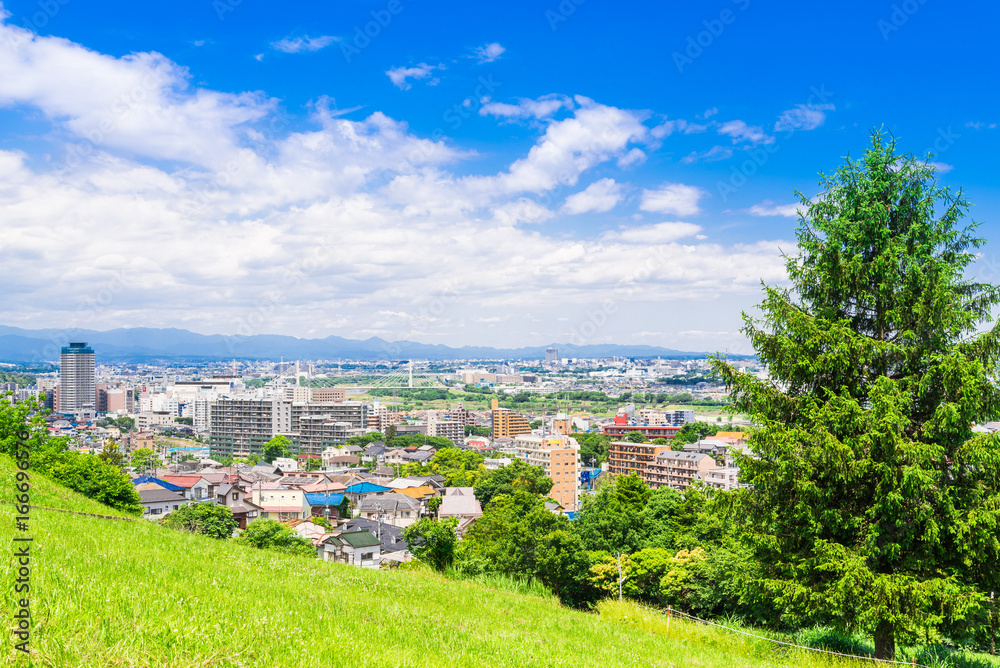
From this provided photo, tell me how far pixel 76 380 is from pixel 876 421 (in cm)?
21300

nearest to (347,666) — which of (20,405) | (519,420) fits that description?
(20,405)

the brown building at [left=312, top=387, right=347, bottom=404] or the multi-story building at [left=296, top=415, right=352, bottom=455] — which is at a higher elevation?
the brown building at [left=312, top=387, right=347, bottom=404]

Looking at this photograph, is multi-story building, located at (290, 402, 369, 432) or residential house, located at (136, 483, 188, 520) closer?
residential house, located at (136, 483, 188, 520)

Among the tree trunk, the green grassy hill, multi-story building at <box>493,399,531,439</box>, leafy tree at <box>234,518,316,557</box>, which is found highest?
the green grassy hill

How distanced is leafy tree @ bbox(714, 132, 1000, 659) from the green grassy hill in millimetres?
1334

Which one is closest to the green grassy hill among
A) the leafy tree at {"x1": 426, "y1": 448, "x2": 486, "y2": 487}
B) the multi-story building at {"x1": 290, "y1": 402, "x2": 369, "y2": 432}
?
the leafy tree at {"x1": 426, "y1": 448, "x2": 486, "y2": 487}

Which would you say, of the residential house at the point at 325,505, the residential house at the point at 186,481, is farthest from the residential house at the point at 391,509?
the residential house at the point at 186,481

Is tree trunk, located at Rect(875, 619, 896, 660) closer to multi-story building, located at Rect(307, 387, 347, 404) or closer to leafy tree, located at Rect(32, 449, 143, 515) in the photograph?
leafy tree, located at Rect(32, 449, 143, 515)

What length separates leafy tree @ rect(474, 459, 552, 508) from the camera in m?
57.6

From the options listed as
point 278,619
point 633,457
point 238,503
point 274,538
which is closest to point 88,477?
point 274,538

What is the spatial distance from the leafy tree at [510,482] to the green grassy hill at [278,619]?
158ft

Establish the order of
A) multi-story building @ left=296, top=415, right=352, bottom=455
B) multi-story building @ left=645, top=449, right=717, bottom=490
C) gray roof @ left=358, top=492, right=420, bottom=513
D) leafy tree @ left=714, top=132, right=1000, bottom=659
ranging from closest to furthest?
1. leafy tree @ left=714, top=132, right=1000, bottom=659
2. gray roof @ left=358, top=492, right=420, bottom=513
3. multi-story building @ left=645, top=449, right=717, bottom=490
4. multi-story building @ left=296, top=415, right=352, bottom=455

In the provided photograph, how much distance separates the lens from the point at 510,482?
5862 cm

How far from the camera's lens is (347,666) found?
13.2ft
